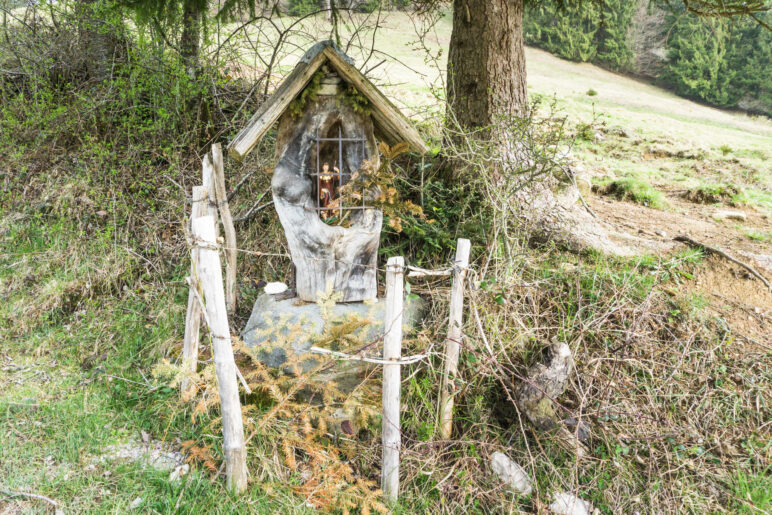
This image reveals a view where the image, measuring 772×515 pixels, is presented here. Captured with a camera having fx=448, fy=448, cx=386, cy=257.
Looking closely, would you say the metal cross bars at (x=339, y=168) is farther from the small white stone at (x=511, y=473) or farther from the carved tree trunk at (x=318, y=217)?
the small white stone at (x=511, y=473)

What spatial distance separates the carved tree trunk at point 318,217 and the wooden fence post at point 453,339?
0.77 meters

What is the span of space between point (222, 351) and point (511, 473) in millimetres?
1945

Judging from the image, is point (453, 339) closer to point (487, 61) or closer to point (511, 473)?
point (511, 473)

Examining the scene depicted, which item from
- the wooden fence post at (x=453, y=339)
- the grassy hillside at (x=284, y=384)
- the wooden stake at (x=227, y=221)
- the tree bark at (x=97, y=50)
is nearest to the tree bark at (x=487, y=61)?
the grassy hillside at (x=284, y=384)

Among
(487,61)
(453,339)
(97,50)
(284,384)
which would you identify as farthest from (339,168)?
(97,50)

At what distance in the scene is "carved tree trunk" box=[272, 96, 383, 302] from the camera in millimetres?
3049

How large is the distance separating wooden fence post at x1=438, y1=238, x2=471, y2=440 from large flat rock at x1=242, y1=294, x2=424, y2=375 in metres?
0.29

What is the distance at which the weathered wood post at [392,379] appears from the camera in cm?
234

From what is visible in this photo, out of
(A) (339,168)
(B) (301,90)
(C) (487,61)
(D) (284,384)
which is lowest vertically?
(D) (284,384)

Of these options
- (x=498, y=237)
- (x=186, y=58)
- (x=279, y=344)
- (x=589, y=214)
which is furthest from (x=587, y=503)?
(x=186, y=58)

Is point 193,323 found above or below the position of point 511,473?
above

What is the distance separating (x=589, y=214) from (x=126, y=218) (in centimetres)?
493

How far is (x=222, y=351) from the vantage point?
227 cm

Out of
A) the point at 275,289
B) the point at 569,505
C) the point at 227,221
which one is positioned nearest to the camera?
the point at 569,505
